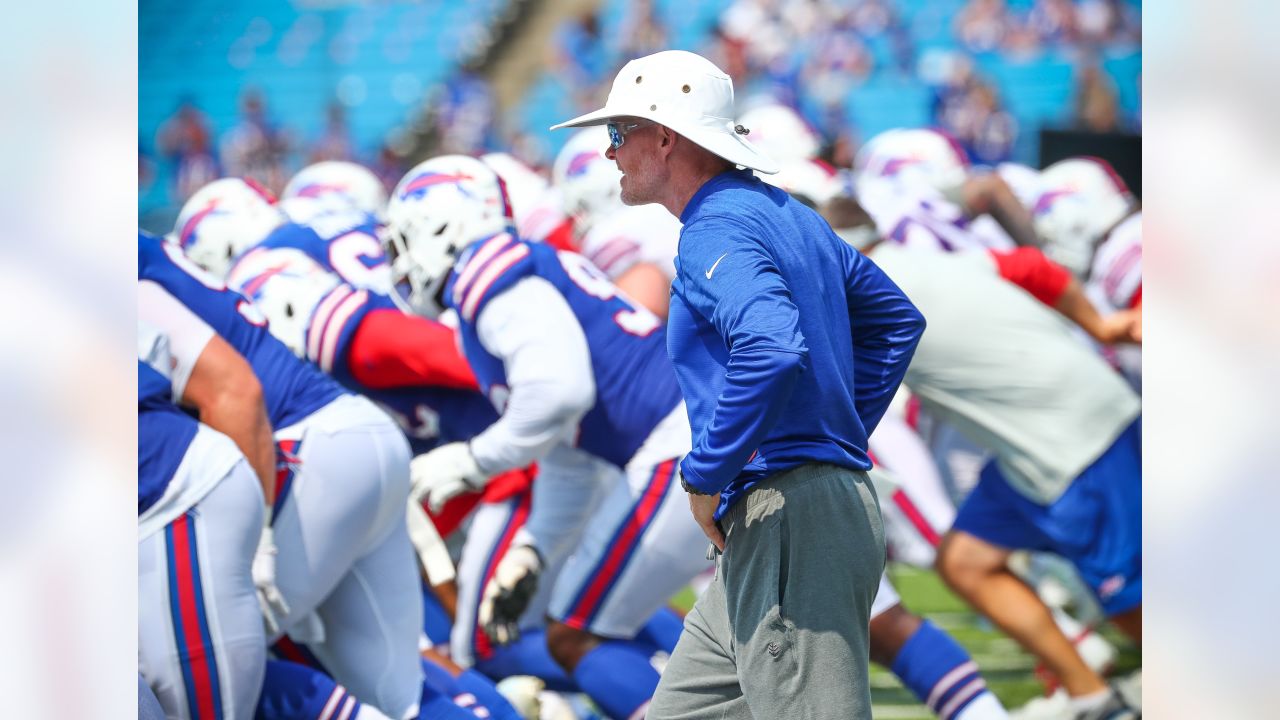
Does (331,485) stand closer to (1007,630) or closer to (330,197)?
(330,197)

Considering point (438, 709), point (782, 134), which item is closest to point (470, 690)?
point (438, 709)

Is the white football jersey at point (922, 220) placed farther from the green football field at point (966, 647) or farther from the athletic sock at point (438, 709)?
the athletic sock at point (438, 709)

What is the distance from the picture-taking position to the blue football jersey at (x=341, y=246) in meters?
4.28

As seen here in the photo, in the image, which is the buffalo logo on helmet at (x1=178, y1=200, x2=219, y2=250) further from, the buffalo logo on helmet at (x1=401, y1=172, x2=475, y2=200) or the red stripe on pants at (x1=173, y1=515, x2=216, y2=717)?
the red stripe on pants at (x1=173, y1=515, x2=216, y2=717)

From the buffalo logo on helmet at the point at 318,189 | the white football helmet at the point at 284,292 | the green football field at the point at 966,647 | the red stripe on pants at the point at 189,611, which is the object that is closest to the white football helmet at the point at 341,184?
the buffalo logo on helmet at the point at 318,189

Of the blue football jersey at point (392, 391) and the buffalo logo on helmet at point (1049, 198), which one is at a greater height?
the buffalo logo on helmet at point (1049, 198)

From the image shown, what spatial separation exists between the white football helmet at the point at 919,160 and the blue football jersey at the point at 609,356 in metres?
1.22

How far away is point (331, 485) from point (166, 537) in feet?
1.38

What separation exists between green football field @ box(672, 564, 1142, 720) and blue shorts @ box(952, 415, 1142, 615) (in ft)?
0.73

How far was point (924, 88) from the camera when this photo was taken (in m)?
4.92

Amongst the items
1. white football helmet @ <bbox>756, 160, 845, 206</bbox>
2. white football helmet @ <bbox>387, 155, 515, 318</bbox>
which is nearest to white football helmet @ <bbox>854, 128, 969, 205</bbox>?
white football helmet @ <bbox>756, 160, 845, 206</bbox>

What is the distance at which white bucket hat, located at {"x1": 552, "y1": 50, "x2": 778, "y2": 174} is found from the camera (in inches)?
94.4

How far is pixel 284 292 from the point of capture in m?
4.11
